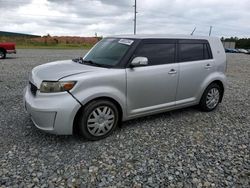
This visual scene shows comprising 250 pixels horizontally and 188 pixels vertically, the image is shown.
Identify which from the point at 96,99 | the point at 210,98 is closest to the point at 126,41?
the point at 96,99

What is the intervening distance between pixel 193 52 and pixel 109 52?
174 centimetres

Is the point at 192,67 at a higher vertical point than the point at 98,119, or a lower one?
higher

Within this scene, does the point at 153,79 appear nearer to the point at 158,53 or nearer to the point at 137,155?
the point at 158,53

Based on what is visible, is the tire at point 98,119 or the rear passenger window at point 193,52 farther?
the rear passenger window at point 193,52

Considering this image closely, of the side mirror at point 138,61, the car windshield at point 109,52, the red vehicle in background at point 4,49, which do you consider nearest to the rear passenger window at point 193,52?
the side mirror at point 138,61

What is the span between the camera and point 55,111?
3176 mm

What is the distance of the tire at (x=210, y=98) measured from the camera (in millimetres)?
4922

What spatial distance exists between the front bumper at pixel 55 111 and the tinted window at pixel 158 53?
1.42m

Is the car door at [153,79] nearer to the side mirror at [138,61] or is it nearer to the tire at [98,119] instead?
the side mirror at [138,61]

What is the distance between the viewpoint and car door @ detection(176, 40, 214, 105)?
14.5 ft

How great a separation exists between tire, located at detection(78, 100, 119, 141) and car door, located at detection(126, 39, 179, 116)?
34 centimetres

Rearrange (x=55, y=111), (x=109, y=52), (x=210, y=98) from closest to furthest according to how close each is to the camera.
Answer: (x=55, y=111) < (x=109, y=52) < (x=210, y=98)

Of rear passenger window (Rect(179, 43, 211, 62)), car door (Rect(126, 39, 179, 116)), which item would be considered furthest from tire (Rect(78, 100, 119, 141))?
rear passenger window (Rect(179, 43, 211, 62))

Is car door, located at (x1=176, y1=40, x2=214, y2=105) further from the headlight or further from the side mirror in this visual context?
the headlight
